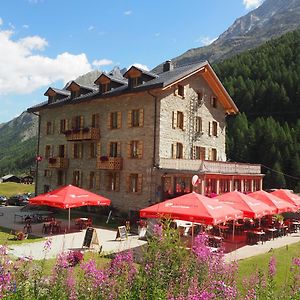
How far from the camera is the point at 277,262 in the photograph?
49.2 ft

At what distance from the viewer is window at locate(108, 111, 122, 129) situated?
30.9 metres

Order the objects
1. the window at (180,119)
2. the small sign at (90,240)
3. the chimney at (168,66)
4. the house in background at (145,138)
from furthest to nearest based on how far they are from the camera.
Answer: the chimney at (168,66) → the window at (180,119) → the house in background at (145,138) → the small sign at (90,240)

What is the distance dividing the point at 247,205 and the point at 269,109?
94922mm

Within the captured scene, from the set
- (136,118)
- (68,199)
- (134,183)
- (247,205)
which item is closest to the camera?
(247,205)

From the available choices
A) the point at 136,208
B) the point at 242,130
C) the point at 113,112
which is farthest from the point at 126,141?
the point at 242,130

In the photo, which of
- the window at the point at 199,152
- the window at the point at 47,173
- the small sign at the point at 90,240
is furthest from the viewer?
the window at the point at 47,173

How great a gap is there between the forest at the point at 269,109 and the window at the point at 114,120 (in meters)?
40.5

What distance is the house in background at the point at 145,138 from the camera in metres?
28.0

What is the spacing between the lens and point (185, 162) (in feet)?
89.2

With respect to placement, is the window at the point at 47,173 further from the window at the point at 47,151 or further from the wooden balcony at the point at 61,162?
the wooden balcony at the point at 61,162

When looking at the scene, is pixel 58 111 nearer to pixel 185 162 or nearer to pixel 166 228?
pixel 185 162

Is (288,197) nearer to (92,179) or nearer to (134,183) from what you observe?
(134,183)

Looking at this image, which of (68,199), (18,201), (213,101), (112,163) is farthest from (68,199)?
(18,201)

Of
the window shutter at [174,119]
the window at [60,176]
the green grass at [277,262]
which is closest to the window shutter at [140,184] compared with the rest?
the window shutter at [174,119]
